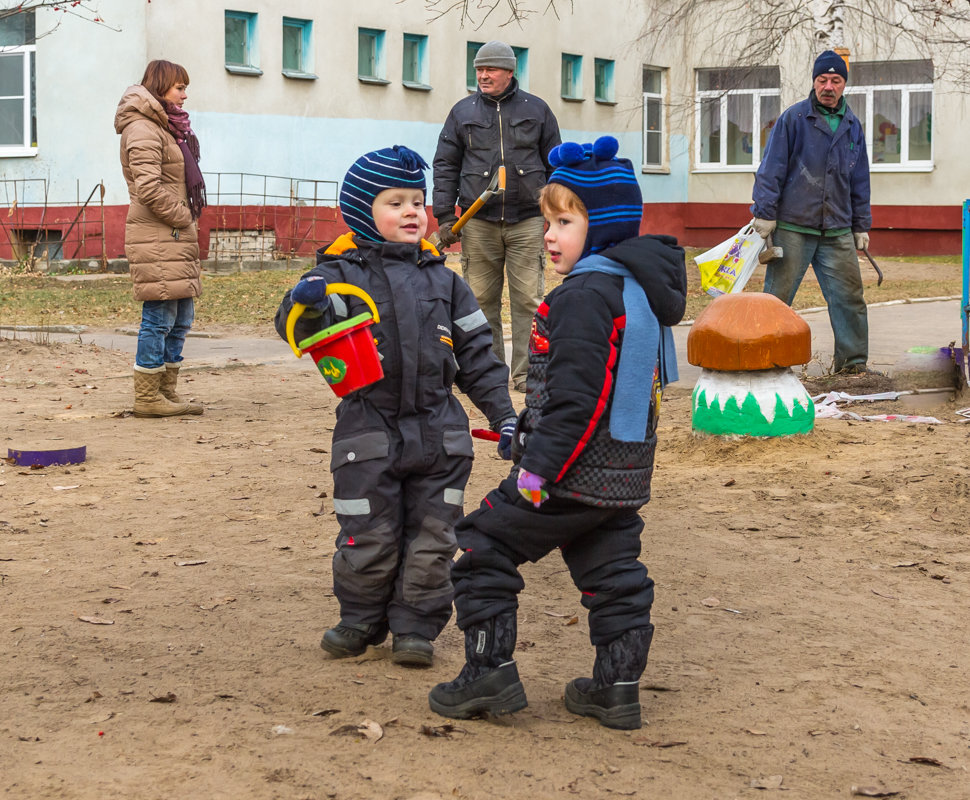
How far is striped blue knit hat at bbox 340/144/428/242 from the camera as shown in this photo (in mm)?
4016

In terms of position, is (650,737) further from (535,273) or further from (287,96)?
(287,96)

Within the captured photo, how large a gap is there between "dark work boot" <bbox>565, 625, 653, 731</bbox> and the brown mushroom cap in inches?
141

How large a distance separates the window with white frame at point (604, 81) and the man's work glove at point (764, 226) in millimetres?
19249

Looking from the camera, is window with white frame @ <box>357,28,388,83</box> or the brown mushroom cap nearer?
the brown mushroom cap

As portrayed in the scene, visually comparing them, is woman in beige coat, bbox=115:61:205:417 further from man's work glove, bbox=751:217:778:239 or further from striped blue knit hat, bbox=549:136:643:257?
striped blue knit hat, bbox=549:136:643:257

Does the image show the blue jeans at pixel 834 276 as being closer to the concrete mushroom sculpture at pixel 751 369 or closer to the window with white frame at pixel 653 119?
the concrete mushroom sculpture at pixel 751 369

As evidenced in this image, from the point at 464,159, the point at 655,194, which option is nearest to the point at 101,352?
the point at 464,159

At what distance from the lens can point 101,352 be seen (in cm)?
1105

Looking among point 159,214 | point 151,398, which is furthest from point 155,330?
point 159,214

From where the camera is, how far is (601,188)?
3.48 m

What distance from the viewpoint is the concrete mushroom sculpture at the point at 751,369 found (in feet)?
22.6

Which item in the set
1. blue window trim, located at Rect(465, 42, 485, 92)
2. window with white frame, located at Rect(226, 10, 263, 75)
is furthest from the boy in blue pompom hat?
blue window trim, located at Rect(465, 42, 485, 92)

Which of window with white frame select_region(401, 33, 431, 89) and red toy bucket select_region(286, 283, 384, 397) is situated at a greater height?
window with white frame select_region(401, 33, 431, 89)

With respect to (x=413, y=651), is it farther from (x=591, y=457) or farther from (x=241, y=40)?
(x=241, y=40)
